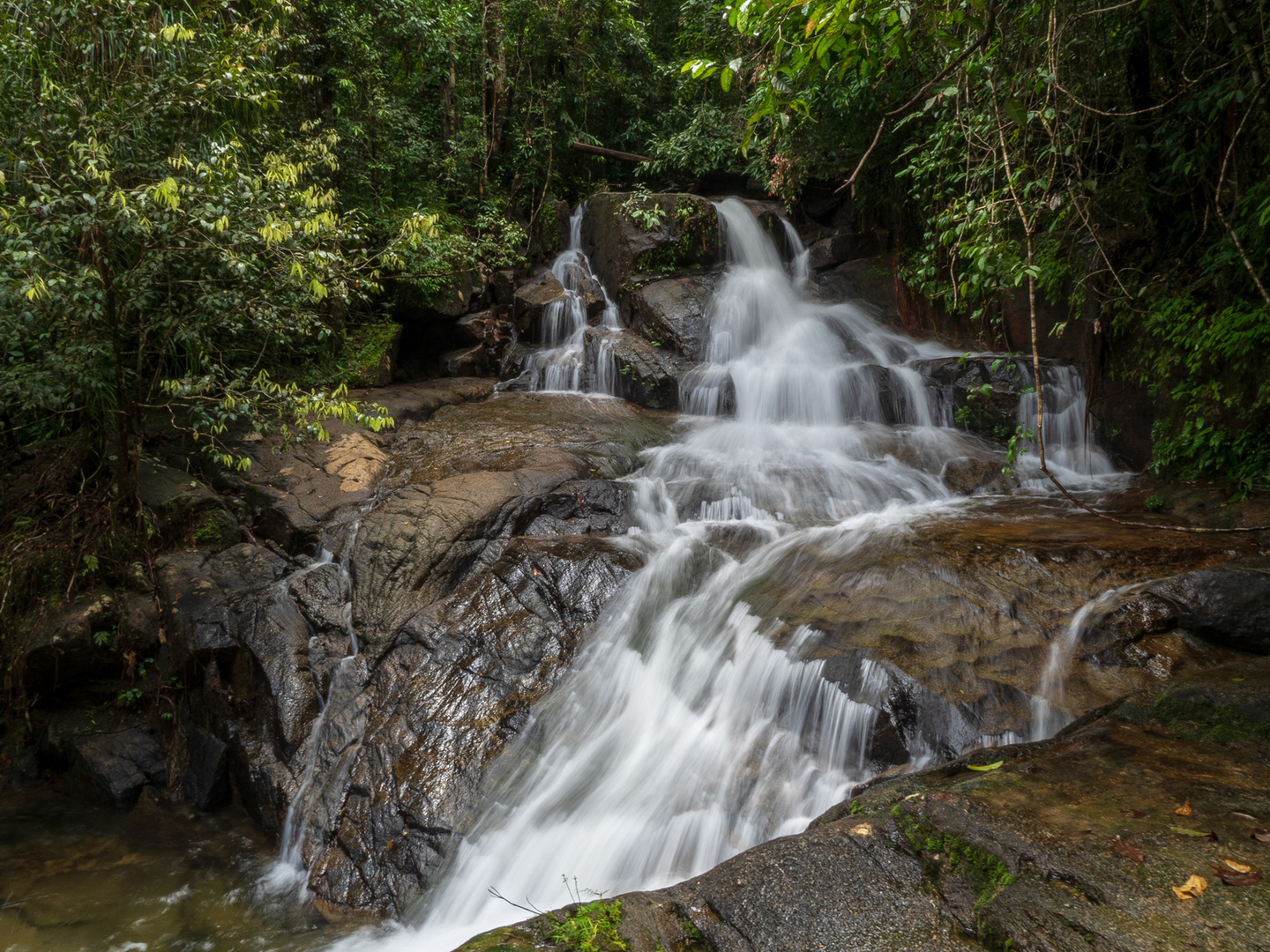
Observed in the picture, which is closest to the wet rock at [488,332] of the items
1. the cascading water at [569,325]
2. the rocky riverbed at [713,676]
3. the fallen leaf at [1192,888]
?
the cascading water at [569,325]

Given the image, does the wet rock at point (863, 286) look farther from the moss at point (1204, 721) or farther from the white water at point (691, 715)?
the moss at point (1204, 721)

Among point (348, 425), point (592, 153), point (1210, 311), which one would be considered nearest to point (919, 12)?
point (1210, 311)

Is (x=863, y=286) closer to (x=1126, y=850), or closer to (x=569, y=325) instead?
(x=569, y=325)

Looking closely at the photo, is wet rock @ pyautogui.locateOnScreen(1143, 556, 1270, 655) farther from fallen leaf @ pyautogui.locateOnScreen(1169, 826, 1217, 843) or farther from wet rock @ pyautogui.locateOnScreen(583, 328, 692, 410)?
wet rock @ pyautogui.locateOnScreen(583, 328, 692, 410)

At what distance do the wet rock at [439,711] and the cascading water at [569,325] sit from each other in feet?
19.4

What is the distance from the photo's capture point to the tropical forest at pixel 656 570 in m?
2.51

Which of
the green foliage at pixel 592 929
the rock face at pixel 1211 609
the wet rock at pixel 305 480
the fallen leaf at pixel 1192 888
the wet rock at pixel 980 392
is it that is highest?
the wet rock at pixel 980 392

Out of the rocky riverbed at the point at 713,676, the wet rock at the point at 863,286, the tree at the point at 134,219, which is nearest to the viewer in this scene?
the rocky riverbed at the point at 713,676

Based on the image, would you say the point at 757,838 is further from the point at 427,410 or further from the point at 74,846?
the point at 427,410

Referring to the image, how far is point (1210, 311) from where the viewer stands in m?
5.88

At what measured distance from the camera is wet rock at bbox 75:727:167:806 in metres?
5.30

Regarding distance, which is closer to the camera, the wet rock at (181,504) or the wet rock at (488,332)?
the wet rock at (181,504)

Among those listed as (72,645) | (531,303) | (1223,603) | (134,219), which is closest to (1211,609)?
(1223,603)

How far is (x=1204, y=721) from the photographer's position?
281 centimetres
